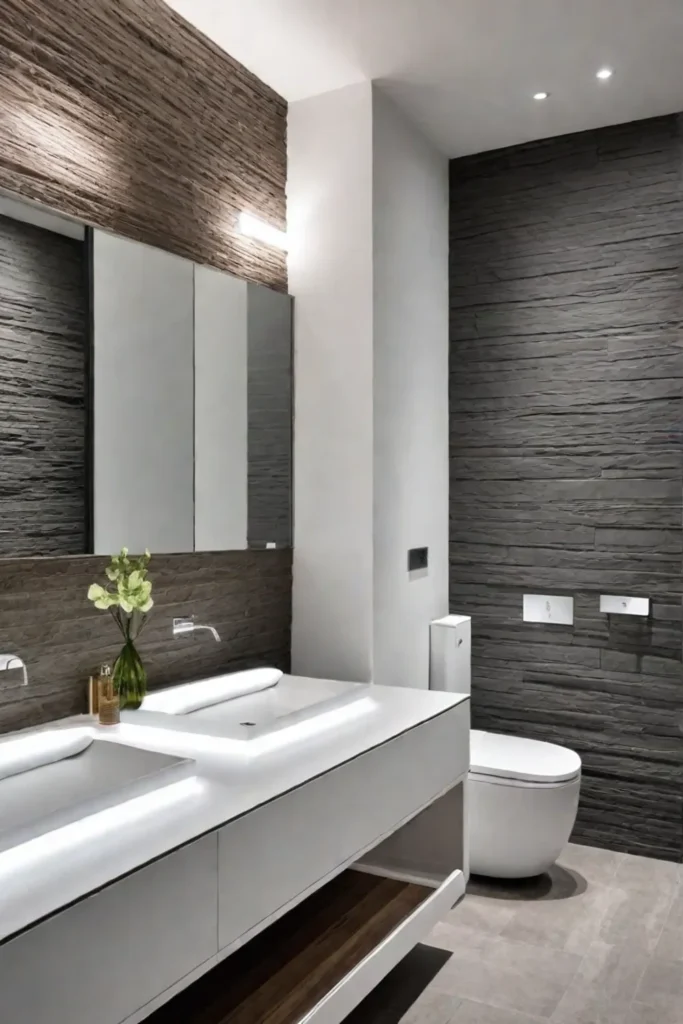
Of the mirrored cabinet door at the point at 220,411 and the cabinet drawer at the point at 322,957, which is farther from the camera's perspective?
the mirrored cabinet door at the point at 220,411

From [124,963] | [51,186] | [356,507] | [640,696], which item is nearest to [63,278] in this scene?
[51,186]

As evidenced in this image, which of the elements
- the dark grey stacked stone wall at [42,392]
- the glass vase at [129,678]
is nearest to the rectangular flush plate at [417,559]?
the glass vase at [129,678]

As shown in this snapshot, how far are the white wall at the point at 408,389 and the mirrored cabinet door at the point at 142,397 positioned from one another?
70cm

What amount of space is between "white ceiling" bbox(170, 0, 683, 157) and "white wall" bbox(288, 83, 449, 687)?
0.52ft

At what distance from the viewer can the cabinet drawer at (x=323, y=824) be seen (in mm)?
1535

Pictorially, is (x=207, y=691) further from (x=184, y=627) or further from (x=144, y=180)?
(x=144, y=180)

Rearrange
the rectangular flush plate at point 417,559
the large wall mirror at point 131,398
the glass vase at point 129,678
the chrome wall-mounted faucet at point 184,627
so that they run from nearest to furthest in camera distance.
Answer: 1. the large wall mirror at point 131,398
2. the glass vase at point 129,678
3. the chrome wall-mounted faucet at point 184,627
4. the rectangular flush plate at point 417,559

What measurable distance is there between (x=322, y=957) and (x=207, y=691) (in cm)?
71

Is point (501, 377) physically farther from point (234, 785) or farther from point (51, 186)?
point (234, 785)

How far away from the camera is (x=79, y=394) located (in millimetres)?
2094

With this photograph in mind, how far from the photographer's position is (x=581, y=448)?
3.26 metres

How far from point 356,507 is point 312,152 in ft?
3.98

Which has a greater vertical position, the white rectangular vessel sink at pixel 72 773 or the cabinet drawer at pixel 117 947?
the white rectangular vessel sink at pixel 72 773

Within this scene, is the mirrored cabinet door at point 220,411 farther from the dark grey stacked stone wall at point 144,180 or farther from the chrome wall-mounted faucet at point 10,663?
the chrome wall-mounted faucet at point 10,663
